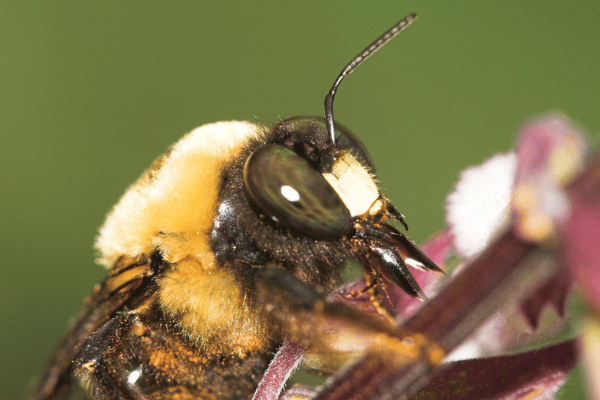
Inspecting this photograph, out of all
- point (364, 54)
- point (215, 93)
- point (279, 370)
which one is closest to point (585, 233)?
point (279, 370)

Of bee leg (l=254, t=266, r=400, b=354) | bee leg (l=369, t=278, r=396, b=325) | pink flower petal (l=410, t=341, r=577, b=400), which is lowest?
pink flower petal (l=410, t=341, r=577, b=400)

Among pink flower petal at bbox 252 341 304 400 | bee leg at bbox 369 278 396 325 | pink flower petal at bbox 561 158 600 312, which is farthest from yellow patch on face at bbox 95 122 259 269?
pink flower petal at bbox 561 158 600 312

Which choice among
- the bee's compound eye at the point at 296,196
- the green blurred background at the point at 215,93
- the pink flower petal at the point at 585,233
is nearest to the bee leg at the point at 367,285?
the bee's compound eye at the point at 296,196

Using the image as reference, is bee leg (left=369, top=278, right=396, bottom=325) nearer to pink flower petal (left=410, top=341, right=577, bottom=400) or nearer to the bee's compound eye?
the bee's compound eye

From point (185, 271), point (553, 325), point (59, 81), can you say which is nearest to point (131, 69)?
point (59, 81)

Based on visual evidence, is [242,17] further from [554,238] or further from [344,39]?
[554,238]

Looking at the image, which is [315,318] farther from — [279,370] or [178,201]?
[178,201]
